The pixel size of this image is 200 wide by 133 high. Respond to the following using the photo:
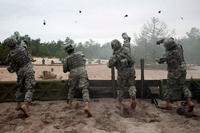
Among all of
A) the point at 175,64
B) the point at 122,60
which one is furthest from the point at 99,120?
the point at 175,64

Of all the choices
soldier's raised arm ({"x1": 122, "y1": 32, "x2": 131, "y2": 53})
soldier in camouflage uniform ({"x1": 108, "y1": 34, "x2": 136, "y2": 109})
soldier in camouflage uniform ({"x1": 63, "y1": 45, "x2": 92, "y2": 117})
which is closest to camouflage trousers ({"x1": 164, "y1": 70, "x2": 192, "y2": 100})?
soldier in camouflage uniform ({"x1": 108, "y1": 34, "x2": 136, "y2": 109})

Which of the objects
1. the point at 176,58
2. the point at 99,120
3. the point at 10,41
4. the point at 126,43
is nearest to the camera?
the point at 99,120

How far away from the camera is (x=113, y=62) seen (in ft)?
17.0

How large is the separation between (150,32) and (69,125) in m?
29.1

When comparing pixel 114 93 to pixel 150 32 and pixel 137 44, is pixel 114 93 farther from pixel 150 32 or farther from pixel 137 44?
pixel 137 44

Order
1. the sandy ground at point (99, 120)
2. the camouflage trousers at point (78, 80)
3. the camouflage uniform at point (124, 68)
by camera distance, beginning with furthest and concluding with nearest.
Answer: the camouflage uniform at point (124, 68), the camouflage trousers at point (78, 80), the sandy ground at point (99, 120)

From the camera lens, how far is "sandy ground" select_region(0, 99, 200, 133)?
3.60 metres

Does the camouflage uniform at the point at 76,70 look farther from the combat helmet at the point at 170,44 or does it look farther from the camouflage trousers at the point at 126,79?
the combat helmet at the point at 170,44

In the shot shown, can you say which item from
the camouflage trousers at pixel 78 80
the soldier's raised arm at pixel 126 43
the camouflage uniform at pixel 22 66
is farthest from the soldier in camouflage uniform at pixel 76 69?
the soldier's raised arm at pixel 126 43

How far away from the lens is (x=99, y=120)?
414 cm

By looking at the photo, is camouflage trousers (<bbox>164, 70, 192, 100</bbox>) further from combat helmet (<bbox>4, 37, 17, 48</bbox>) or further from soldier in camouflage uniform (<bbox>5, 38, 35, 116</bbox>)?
combat helmet (<bbox>4, 37, 17, 48</bbox>)

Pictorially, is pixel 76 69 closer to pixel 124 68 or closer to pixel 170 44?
pixel 124 68

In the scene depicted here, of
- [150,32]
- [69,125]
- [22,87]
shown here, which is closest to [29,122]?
[69,125]

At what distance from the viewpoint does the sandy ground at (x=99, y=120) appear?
142 inches
